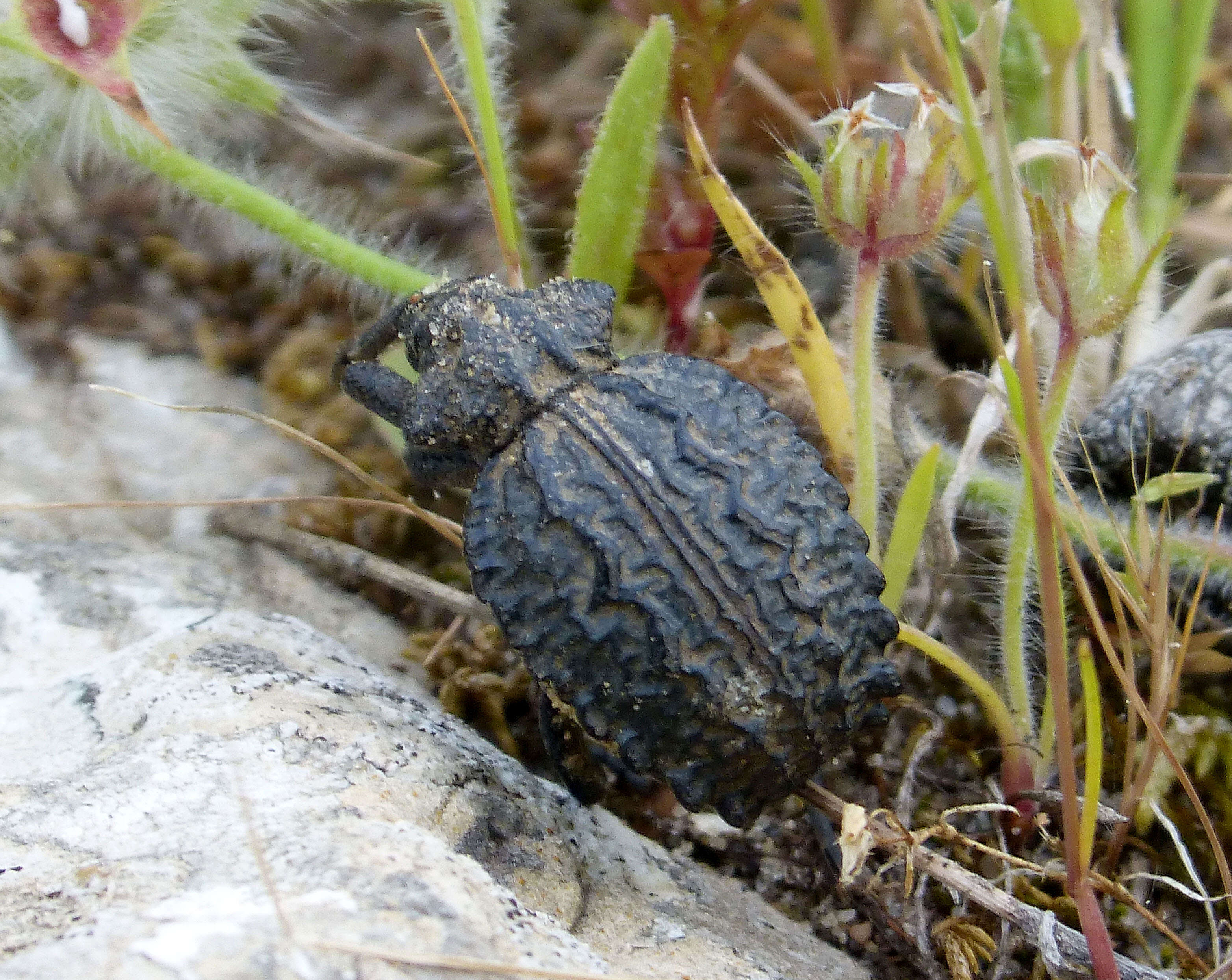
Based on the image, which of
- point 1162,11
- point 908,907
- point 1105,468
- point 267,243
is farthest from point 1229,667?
point 267,243

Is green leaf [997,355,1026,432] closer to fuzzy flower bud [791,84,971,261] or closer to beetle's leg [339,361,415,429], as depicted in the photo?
fuzzy flower bud [791,84,971,261]

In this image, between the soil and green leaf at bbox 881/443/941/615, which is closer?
green leaf at bbox 881/443/941/615

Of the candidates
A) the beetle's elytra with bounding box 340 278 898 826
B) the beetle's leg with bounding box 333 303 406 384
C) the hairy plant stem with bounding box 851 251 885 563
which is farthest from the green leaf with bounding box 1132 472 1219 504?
the beetle's leg with bounding box 333 303 406 384

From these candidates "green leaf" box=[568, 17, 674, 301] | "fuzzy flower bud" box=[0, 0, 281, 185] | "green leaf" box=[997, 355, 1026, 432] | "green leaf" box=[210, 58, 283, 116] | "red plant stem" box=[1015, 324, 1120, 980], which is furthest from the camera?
"green leaf" box=[210, 58, 283, 116]

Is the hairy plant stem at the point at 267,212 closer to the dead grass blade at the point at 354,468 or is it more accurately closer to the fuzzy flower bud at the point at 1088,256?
the dead grass blade at the point at 354,468

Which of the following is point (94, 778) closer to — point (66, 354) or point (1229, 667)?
point (66, 354)

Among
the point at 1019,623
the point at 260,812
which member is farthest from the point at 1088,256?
the point at 260,812

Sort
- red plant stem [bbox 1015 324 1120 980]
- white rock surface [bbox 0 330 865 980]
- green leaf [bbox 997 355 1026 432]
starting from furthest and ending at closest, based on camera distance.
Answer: green leaf [bbox 997 355 1026 432] < red plant stem [bbox 1015 324 1120 980] < white rock surface [bbox 0 330 865 980]
